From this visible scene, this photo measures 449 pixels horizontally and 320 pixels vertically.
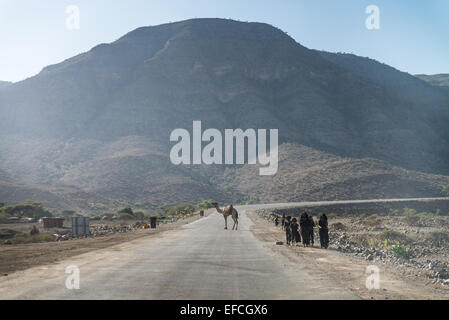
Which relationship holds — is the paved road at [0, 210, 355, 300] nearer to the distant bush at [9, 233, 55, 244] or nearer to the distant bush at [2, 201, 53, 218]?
the distant bush at [9, 233, 55, 244]

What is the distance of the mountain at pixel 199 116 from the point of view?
333 ft

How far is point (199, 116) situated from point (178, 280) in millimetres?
120911

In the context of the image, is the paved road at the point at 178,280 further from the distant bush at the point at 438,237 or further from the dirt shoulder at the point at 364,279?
the distant bush at the point at 438,237

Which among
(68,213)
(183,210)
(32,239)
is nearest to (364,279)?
(32,239)

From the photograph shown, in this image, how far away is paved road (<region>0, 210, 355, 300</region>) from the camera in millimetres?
9828

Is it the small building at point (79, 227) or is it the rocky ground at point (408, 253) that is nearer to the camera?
the rocky ground at point (408, 253)

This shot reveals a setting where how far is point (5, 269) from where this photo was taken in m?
15.4

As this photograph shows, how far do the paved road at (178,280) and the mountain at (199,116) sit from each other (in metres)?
70.6

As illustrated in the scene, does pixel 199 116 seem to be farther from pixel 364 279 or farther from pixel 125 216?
pixel 364 279

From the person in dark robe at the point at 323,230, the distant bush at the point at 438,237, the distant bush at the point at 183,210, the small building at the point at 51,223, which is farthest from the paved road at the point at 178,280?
the distant bush at the point at 183,210

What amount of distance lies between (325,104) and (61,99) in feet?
256

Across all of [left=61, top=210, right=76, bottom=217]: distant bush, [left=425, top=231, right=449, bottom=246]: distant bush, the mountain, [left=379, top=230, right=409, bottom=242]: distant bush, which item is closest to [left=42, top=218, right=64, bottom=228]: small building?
[left=61, top=210, right=76, bottom=217]: distant bush

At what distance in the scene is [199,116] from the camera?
132 metres
